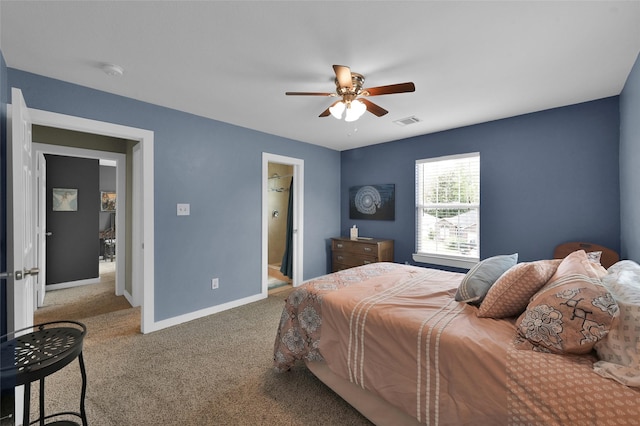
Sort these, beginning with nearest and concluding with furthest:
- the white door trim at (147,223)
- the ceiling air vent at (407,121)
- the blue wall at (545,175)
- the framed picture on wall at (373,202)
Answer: the blue wall at (545,175)
the white door trim at (147,223)
the ceiling air vent at (407,121)
the framed picture on wall at (373,202)

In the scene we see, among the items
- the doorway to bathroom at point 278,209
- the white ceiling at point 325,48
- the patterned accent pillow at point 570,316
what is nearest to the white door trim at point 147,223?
the white ceiling at point 325,48

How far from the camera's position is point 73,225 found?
190 inches

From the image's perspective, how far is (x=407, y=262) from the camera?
4449 millimetres

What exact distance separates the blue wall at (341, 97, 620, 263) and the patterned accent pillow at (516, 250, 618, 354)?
2181mm

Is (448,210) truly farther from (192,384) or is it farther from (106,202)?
(106,202)

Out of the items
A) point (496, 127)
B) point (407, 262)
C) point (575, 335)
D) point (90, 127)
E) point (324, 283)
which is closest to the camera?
point (575, 335)

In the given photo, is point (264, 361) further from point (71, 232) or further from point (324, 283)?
point (71, 232)

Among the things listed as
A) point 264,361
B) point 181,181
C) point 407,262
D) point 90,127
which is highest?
point 90,127

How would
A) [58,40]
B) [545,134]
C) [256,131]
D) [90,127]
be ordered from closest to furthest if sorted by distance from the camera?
[58,40] → [90,127] → [545,134] → [256,131]

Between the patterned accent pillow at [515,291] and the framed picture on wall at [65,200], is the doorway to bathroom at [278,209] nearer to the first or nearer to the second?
the framed picture on wall at [65,200]

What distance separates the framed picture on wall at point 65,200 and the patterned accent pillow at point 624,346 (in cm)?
660

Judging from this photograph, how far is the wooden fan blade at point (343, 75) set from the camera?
1920 millimetres

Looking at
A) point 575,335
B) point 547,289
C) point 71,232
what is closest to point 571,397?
point 575,335

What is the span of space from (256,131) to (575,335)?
3.85 metres
